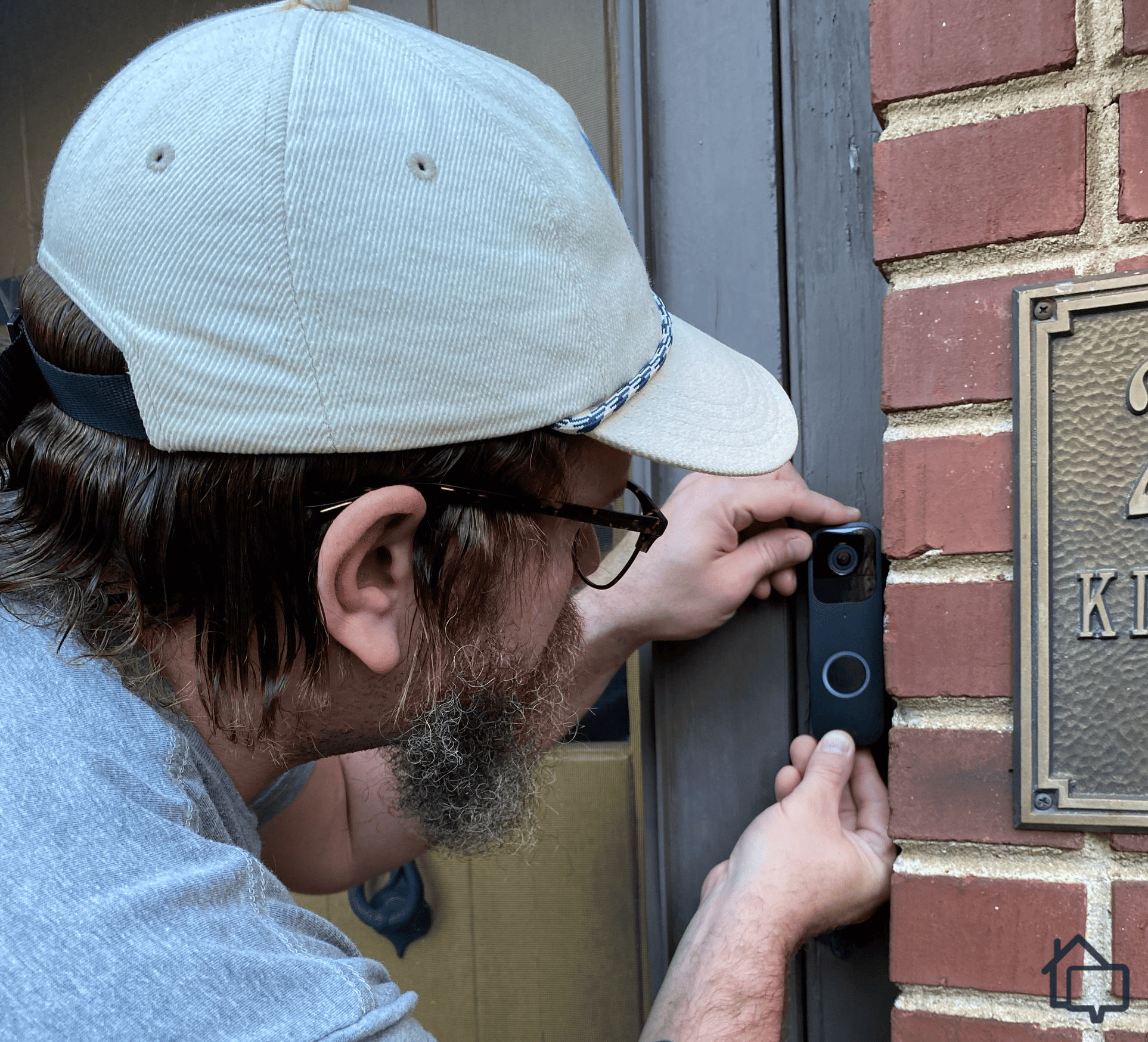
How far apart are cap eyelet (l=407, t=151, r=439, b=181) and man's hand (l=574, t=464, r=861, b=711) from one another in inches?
17.5

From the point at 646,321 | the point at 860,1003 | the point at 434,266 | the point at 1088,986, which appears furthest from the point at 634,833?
the point at 434,266

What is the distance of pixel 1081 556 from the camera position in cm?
78

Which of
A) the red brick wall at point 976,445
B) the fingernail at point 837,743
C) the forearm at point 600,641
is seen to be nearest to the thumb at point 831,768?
the fingernail at point 837,743

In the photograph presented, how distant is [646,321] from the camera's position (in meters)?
0.85

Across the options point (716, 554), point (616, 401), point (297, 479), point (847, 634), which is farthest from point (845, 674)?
point (297, 479)

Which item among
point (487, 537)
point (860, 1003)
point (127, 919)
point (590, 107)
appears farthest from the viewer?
point (590, 107)

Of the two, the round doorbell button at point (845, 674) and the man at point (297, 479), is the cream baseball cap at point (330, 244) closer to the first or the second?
the man at point (297, 479)

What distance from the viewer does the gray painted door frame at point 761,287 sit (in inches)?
40.1

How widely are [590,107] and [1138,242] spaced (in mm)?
756

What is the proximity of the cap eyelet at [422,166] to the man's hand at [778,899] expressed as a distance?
0.64 metres

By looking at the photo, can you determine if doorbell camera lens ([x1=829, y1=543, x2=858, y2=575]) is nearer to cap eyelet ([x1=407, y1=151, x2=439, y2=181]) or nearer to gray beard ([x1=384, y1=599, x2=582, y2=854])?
gray beard ([x1=384, y1=599, x2=582, y2=854])

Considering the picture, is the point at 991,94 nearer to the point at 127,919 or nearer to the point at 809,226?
the point at 809,226

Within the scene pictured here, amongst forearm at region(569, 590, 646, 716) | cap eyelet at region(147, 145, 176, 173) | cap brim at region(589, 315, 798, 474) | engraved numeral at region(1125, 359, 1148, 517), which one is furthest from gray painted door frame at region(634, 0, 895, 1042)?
cap eyelet at region(147, 145, 176, 173)

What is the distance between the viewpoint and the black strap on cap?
758 millimetres
